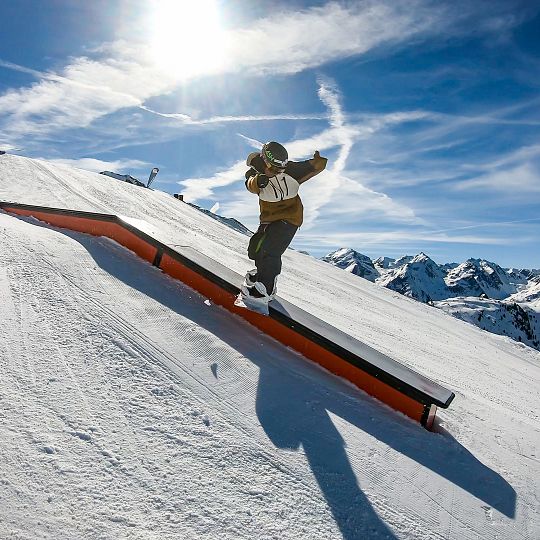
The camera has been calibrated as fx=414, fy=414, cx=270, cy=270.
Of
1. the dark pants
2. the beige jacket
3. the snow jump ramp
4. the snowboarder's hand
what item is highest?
the snowboarder's hand

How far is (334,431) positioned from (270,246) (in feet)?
7.64

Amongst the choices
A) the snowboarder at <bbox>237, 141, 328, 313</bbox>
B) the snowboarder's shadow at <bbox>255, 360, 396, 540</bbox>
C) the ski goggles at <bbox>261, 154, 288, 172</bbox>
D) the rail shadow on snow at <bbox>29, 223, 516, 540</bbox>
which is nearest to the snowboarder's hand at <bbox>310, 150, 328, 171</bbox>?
the snowboarder at <bbox>237, 141, 328, 313</bbox>

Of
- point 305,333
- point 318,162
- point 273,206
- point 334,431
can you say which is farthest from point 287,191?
point 334,431

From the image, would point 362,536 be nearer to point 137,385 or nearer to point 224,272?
point 137,385

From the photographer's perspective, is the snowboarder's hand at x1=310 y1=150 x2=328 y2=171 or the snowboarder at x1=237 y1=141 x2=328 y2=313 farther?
the snowboarder's hand at x1=310 y1=150 x2=328 y2=171

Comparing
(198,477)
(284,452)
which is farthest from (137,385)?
(284,452)

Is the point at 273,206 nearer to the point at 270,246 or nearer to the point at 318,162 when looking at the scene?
the point at 270,246

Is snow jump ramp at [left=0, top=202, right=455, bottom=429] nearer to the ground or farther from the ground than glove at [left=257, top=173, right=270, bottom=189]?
nearer to the ground

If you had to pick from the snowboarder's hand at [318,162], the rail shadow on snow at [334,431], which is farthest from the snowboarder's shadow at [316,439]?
the snowboarder's hand at [318,162]

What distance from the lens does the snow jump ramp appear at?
302cm

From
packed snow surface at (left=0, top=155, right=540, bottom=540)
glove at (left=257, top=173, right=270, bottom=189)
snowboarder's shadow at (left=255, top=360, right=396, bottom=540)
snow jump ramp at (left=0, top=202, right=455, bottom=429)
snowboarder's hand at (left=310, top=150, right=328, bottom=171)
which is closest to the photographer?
packed snow surface at (left=0, top=155, right=540, bottom=540)

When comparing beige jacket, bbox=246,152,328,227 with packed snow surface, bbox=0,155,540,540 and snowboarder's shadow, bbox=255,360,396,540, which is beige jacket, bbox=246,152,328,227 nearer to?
packed snow surface, bbox=0,155,540,540

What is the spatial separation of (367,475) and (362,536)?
1.48 feet

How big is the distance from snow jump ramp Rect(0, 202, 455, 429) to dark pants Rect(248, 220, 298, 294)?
0.28 meters
